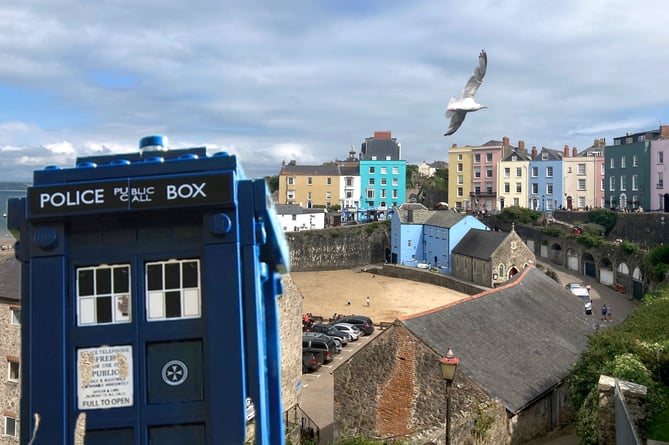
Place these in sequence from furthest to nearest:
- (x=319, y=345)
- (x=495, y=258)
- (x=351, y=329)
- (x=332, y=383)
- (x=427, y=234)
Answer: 1. (x=427, y=234)
2. (x=495, y=258)
3. (x=351, y=329)
4. (x=319, y=345)
5. (x=332, y=383)

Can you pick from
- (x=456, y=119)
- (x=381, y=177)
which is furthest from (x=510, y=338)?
(x=381, y=177)

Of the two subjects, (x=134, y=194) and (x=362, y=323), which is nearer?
(x=134, y=194)

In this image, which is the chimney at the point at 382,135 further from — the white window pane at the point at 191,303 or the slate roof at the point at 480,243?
the white window pane at the point at 191,303

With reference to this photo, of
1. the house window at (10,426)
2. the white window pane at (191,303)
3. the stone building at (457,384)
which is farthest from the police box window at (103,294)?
the house window at (10,426)

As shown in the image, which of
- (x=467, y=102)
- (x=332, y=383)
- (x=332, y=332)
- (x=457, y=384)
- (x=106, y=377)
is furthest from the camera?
(x=332, y=332)

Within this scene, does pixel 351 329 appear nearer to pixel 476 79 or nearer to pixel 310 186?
pixel 476 79

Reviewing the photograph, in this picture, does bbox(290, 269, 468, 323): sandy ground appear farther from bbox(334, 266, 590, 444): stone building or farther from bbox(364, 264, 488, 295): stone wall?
bbox(334, 266, 590, 444): stone building

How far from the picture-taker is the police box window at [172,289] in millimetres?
4508

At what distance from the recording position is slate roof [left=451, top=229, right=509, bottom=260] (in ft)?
132

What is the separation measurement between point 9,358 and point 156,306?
526 inches

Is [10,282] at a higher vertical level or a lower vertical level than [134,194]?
lower

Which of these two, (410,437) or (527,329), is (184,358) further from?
(527,329)

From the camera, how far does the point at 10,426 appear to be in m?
15.5

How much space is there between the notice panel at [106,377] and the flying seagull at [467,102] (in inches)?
464
